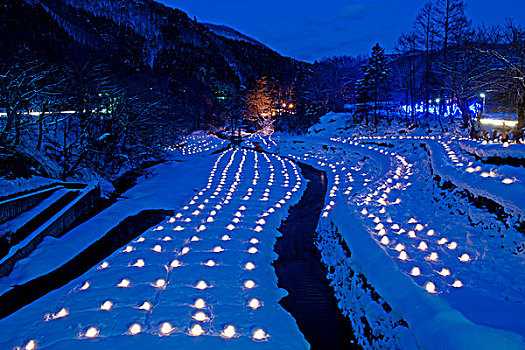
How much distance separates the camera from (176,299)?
21.3ft

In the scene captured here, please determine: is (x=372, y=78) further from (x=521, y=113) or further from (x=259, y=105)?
(x=259, y=105)

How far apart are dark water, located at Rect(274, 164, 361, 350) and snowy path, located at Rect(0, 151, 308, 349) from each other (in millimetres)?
288

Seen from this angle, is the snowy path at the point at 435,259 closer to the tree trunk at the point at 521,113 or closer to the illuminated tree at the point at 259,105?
the tree trunk at the point at 521,113

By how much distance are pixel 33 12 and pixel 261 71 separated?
65.8 m

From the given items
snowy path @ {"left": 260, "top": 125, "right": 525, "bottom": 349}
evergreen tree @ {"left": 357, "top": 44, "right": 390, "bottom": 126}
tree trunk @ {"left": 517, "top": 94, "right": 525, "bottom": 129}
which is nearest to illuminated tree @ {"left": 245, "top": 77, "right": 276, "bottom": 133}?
evergreen tree @ {"left": 357, "top": 44, "right": 390, "bottom": 126}

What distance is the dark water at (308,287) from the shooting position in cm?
598

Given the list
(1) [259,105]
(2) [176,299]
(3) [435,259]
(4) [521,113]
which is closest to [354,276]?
(3) [435,259]

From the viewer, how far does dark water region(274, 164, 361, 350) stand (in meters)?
5.98

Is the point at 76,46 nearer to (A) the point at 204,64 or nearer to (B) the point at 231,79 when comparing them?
(A) the point at 204,64

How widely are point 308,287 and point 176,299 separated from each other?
114 inches

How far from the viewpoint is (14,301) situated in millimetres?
6703

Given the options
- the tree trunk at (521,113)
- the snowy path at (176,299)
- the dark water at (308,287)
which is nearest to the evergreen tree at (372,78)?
the tree trunk at (521,113)

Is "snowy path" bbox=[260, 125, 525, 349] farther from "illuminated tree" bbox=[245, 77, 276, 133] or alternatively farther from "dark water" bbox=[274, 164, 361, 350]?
"illuminated tree" bbox=[245, 77, 276, 133]

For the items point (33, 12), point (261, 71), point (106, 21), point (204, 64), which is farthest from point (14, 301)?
point (261, 71)
